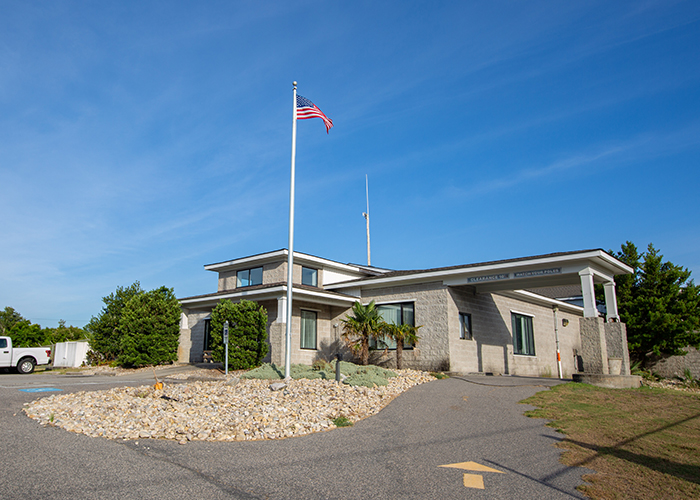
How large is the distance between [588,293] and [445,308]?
4.96m

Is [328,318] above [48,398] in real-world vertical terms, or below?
above

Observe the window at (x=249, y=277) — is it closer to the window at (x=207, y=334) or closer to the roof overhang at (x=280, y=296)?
the roof overhang at (x=280, y=296)

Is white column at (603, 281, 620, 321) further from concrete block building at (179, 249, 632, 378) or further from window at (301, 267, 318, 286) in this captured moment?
window at (301, 267, 318, 286)

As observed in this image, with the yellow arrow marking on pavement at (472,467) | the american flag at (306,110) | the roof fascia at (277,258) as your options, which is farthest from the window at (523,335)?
the yellow arrow marking on pavement at (472,467)

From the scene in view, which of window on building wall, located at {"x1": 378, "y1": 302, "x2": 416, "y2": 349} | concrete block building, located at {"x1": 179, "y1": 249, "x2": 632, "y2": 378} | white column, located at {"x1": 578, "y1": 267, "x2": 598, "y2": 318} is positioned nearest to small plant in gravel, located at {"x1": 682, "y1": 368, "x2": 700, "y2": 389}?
concrete block building, located at {"x1": 179, "y1": 249, "x2": 632, "y2": 378}

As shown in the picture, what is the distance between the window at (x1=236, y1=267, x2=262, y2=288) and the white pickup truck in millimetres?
9028

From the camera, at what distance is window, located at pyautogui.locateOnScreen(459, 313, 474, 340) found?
18984mm

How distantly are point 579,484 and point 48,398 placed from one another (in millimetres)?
10980

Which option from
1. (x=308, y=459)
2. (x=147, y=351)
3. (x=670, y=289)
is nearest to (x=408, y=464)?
(x=308, y=459)

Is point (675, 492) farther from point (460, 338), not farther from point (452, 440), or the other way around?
point (460, 338)

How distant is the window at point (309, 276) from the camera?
72.6 ft

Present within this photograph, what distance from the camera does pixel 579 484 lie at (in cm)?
526

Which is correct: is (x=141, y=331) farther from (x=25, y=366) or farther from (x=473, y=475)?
(x=473, y=475)

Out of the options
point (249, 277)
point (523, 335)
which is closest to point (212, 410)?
point (249, 277)
